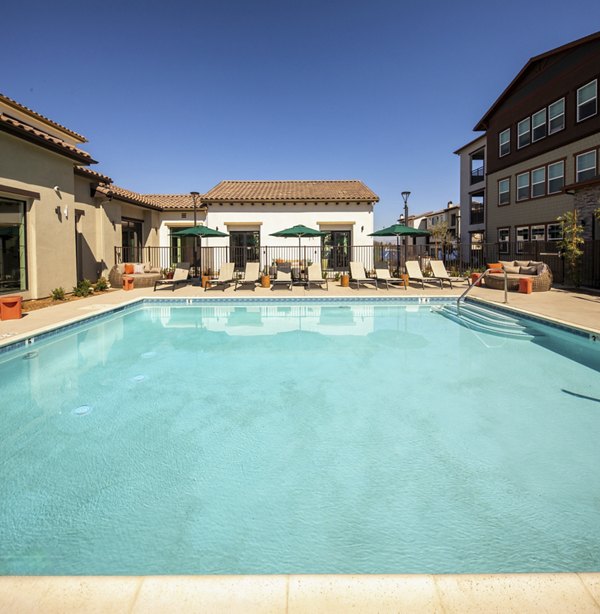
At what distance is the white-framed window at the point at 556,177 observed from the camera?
59.4 ft

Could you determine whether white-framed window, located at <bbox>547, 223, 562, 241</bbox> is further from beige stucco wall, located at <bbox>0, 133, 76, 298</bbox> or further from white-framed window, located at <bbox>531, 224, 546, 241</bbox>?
beige stucco wall, located at <bbox>0, 133, 76, 298</bbox>

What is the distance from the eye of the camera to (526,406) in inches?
188

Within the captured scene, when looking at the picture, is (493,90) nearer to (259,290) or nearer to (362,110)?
(362,110)

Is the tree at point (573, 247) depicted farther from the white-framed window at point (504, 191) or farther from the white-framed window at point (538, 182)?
the white-framed window at point (504, 191)

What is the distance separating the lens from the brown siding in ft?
53.9

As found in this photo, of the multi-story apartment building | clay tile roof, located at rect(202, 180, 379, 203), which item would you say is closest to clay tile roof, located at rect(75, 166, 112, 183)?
clay tile roof, located at rect(202, 180, 379, 203)

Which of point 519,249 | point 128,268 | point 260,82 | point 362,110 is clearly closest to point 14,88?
point 128,268

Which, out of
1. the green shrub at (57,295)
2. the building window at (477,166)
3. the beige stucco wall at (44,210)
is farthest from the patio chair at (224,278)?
the building window at (477,166)

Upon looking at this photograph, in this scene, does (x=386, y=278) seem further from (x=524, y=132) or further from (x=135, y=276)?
(x=524, y=132)

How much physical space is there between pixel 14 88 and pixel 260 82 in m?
10.1

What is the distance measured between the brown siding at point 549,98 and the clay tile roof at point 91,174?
785 inches

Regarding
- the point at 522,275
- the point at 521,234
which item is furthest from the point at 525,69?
the point at 522,275

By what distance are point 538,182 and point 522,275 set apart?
8527mm

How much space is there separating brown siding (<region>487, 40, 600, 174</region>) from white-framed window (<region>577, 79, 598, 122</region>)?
0.58 ft
